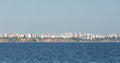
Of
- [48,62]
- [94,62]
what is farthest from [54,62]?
[94,62]

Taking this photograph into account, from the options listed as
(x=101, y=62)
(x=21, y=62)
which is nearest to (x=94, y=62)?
(x=101, y=62)

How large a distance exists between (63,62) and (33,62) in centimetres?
506

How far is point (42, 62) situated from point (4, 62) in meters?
6.57

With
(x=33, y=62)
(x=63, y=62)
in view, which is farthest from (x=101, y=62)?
(x=33, y=62)

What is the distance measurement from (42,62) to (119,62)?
13051 mm

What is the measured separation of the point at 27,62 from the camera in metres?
80.8

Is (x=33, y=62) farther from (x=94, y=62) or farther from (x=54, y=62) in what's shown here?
(x=94, y=62)

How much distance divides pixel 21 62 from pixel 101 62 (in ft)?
44.7

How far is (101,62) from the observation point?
82.7 meters

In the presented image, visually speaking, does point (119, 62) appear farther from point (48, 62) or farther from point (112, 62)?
point (48, 62)

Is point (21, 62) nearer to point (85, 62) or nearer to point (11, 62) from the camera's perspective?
point (11, 62)

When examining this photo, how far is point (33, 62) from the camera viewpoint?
8175 cm

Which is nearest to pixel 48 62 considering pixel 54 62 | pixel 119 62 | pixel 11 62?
pixel 54 62

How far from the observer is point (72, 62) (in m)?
81.8
